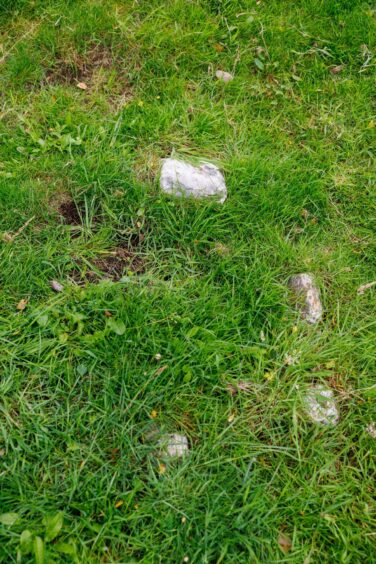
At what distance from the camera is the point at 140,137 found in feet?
9.41

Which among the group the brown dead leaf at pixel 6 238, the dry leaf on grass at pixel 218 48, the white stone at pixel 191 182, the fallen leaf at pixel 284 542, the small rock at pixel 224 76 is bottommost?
the fallen leaf at pixel 284 542

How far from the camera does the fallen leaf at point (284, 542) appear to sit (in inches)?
76.8

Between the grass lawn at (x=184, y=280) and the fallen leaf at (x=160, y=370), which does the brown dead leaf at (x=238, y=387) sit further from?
the fallen leaf at (x=160, y=370)

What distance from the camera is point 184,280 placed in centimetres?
249

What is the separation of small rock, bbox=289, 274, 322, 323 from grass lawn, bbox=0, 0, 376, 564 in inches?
2.8

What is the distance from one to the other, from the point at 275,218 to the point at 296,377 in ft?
3.16

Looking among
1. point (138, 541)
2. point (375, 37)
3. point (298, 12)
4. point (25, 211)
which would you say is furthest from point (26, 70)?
point (138, 541)

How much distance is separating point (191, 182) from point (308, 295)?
942 millimetres

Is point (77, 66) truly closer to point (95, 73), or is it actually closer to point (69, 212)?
point (95, 73)

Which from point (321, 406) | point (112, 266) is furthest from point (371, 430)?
point (112, 266)

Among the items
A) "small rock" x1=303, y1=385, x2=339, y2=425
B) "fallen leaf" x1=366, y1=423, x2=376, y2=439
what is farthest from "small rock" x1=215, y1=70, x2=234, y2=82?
"fallen leaf" x1=366, y1=423, x2=376, y2=439

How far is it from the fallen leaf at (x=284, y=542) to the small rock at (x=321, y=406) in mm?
529

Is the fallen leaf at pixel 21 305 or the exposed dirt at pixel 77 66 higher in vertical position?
the exposed dirt at pixel 77 66

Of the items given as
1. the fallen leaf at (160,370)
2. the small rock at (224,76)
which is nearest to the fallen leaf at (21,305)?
the fallen leaf at (160,370)
